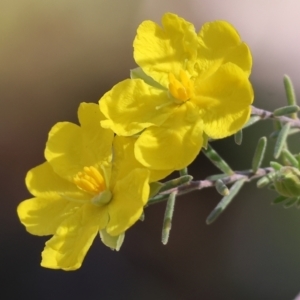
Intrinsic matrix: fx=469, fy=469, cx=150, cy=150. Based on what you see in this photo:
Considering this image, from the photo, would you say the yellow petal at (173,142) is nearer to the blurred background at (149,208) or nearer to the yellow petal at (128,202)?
the yellow petal at (128,202)

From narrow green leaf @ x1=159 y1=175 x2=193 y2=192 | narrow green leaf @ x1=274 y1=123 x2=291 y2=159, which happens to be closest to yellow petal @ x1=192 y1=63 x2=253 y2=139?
narrow green leaf @ x1=159 y1=175 x2=193 y2=192

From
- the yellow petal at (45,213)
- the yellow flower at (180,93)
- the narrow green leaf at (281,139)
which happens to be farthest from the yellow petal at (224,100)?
the yellow petal at (45,213)

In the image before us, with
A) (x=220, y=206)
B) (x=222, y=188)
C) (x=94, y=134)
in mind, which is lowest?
(x=220, y=206)

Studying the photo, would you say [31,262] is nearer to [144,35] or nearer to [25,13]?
[25,13]

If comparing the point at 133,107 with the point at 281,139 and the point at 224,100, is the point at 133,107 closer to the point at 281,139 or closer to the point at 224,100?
the point at 224,100

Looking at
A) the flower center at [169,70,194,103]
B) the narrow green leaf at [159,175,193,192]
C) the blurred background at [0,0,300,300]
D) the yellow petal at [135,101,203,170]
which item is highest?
the flower center at [169,70,194,103]

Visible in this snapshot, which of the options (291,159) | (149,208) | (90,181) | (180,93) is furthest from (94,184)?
(149,208)

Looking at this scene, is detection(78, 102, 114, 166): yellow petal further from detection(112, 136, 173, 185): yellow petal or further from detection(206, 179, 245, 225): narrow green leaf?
detection(206, 179, 245, 225): narrow green leaf
